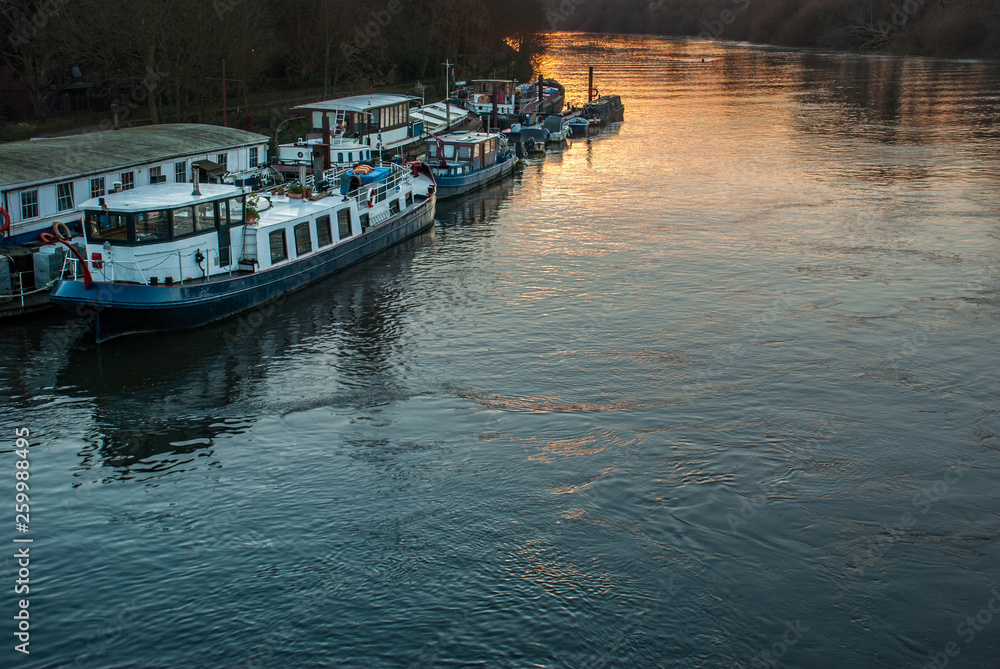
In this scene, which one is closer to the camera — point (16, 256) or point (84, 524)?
point (84, 524)

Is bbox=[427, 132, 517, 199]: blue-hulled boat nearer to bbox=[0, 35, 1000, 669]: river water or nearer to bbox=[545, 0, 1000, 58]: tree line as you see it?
bbox=[0, 35, 1000, 669]: river water

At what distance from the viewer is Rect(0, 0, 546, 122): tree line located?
169 ft

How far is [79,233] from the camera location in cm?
3425

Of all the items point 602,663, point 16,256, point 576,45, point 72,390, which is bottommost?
point 602,663

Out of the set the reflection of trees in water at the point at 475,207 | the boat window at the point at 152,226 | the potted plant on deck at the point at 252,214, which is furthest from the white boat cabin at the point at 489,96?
the boat window at the point at 152,226

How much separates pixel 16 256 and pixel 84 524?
49.9ft

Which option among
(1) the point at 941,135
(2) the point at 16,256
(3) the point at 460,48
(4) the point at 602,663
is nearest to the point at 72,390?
(2) the point at 16,256

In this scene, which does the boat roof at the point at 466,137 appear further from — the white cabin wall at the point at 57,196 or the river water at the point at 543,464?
the white cabin wall at the point at 57,196

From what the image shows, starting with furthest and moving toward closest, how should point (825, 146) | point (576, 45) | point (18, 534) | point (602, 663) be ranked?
point (576, 45)
point (825, 146)
point (18, 534)
point (602, 663)

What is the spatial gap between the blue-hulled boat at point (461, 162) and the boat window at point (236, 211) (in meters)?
22.2

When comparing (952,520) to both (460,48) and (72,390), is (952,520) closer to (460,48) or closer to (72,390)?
(72,390)

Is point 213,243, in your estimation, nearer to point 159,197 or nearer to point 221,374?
point 159,197

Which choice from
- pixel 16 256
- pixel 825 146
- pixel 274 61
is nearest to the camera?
pixel 16 256

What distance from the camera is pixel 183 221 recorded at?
30.4 metres
